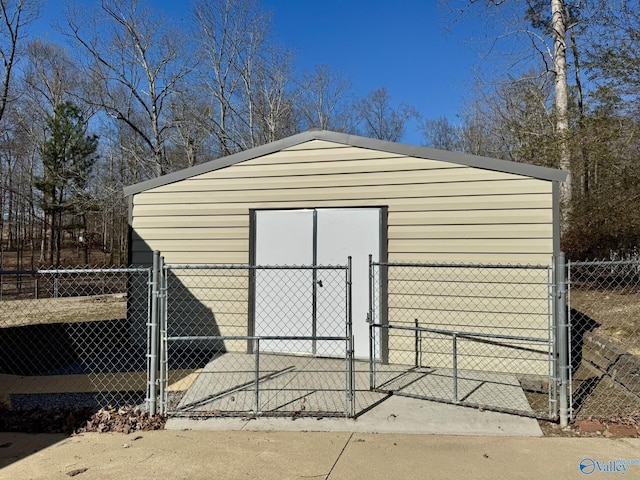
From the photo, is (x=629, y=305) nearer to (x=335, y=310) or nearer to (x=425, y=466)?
(x=335, y=310)

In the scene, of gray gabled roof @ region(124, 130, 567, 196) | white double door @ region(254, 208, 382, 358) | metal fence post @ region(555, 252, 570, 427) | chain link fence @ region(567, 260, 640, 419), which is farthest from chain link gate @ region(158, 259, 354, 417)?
chain link fence @ region(567, 260, 640, 419)

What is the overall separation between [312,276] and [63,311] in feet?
24.5

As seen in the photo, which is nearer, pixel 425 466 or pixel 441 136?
pixel 425 466

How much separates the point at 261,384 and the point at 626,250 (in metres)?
11.5

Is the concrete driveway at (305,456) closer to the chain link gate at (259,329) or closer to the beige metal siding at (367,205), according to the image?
the chain link gate at (259,329)

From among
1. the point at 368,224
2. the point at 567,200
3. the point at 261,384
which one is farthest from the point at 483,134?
the point at 261,384

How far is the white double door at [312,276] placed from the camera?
597 centimetres

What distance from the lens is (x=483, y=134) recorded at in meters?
24.7

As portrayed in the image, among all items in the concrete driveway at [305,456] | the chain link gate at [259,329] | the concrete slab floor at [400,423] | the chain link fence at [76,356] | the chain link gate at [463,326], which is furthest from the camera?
the chain link gate at [463,326]

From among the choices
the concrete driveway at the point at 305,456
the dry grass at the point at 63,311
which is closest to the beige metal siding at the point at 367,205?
the concrete driveway at the point at 305,456

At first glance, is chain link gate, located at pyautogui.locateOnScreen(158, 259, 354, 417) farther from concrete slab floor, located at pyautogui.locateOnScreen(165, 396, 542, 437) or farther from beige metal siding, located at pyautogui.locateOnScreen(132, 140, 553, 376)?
concrete slab floor, located at pyautogui.locateOnScreen(165, 396, 542, 437)

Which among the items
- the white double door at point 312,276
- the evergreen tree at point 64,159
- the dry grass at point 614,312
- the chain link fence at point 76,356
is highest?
the evergreen tree at point 64,159

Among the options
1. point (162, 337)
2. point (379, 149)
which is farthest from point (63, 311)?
point (379, 149)

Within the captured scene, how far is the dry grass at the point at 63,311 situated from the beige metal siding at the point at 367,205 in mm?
3557
